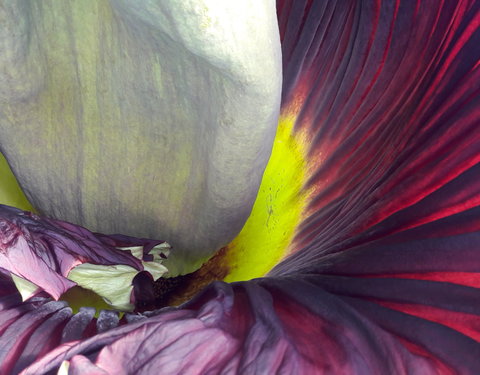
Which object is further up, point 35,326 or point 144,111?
point 144,111

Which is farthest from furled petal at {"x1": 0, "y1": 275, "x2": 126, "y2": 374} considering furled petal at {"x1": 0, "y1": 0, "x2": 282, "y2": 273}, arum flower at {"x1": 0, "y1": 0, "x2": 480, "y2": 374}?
furled petal at {"x1": 0, "y1": 0, "x2": 282, "y2": 273}

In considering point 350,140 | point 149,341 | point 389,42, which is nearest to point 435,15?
point 389,42

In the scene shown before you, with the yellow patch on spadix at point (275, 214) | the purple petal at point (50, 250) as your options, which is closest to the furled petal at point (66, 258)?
the purple petal at point (50, 250)

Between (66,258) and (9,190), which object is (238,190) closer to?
(66,258)

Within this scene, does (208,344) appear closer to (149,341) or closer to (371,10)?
(149,341)

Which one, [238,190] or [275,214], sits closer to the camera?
[238,190]

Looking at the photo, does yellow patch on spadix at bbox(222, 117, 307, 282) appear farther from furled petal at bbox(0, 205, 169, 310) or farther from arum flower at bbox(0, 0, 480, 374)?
furled petal at bbox(0, 205, 169, 310)

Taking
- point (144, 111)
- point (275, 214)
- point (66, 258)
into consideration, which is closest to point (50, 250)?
point (66, 258)
